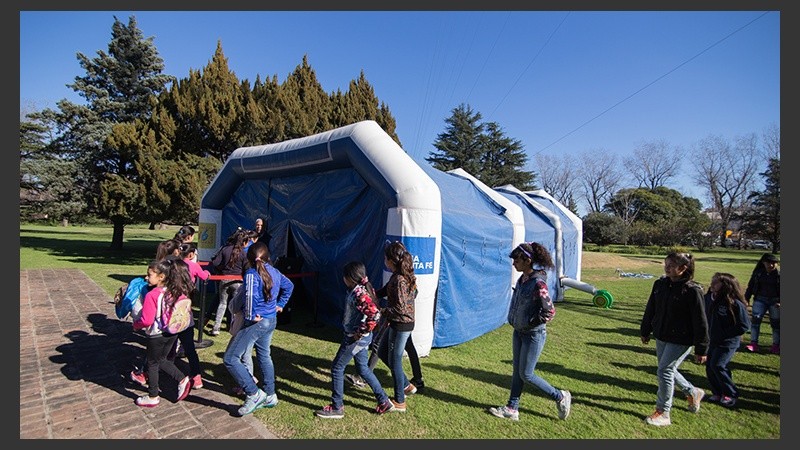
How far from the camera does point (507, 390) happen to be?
4.62 metres

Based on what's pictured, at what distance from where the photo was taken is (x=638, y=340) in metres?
7.10

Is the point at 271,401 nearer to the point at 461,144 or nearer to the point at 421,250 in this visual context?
the point at 421,250

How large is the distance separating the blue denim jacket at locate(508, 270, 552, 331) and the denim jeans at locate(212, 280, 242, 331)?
4148 mm

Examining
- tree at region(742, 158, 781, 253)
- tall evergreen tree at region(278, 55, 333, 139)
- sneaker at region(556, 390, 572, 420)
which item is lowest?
sneaker at region(556, 390, 572, 420)

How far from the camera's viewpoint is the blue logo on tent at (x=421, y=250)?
213 inches

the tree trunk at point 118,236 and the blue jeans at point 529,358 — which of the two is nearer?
the blue jeans at point 529,358

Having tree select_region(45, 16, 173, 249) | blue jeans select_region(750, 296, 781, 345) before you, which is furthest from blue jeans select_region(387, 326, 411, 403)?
tree select_region(45, 16, 173, 249)

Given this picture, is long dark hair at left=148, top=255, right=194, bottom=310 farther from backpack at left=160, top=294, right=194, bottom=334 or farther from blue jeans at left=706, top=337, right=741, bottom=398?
blue jeans at left=706, top=337, right=741, bottom=398

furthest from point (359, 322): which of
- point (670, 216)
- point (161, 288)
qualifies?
point (670, 216)

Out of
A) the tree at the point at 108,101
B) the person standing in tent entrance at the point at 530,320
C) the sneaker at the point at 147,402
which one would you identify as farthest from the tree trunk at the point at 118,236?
the person standing in tent entrance at the point at 530,320

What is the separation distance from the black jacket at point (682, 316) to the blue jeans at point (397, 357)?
2.34 metres

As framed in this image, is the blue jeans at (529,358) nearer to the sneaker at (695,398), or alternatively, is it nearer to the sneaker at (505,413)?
the sneaker at (505,413)

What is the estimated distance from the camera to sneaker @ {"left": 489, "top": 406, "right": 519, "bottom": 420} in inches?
153

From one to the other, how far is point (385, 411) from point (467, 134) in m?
37.9
